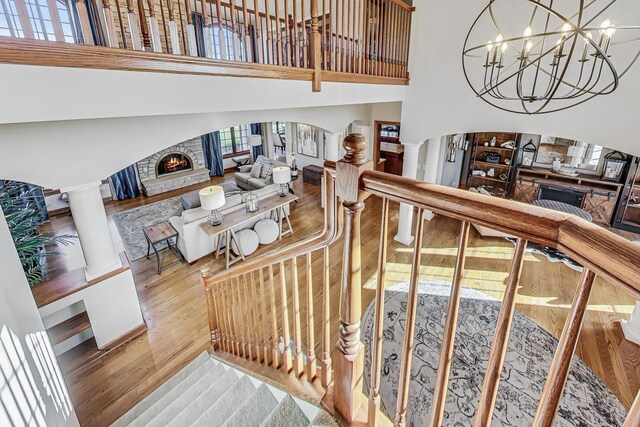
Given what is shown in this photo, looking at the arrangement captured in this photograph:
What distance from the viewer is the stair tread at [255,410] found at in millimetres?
1752

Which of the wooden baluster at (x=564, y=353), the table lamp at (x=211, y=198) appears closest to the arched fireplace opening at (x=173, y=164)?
the table lamp at (x=211, y=198)

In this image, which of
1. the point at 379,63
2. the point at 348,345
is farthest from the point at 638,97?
the point at 348,345

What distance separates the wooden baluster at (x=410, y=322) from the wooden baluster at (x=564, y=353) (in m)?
0.29

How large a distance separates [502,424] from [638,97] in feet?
10.5

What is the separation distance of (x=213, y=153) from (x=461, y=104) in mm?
7568

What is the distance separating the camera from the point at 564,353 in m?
0.55

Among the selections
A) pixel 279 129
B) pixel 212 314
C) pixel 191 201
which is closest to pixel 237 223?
pixel 191 201

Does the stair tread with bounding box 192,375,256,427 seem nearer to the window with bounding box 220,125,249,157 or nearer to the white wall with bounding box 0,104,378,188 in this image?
the white wall with bounding box 0,104,378,188

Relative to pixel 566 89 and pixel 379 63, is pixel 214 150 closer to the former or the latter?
pixel 379 63

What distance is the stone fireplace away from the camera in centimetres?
817

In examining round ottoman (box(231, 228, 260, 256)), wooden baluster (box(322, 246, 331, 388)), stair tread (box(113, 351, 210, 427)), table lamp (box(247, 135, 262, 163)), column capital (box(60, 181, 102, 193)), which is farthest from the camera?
table lamp (box(247, 135, 262, 163))

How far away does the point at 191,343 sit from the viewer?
3508mm

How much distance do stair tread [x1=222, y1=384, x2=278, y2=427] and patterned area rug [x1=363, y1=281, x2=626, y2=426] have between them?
136cm

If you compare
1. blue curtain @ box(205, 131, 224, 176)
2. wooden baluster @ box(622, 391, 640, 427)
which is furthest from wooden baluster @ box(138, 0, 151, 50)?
blue curtain @ box(205, 131, 224, 176)
